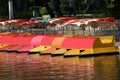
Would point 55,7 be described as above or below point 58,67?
above

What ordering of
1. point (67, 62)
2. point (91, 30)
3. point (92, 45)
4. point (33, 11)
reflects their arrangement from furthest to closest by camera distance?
point (33, 11) < point (91, 30) < point (92, 45) < point (67, 62)

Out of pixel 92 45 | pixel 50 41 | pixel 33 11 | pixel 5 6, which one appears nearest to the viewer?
pixel 92 45

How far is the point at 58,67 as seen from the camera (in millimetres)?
46875

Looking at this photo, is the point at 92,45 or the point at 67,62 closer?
the point at 67,62

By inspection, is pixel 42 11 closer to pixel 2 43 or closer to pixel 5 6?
pixel 5 6

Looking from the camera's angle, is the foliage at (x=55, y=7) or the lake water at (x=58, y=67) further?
the foliage at (x=55, y=7)

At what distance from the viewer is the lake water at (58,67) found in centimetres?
4056

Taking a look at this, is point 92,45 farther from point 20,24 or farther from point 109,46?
point 20,24

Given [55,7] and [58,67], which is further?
[55,7]

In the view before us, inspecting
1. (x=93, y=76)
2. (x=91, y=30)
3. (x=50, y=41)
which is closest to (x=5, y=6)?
(x=91, y=30)

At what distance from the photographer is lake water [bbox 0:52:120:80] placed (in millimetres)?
40562

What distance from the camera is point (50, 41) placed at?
61750 millimetres

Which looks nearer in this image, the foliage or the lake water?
the lake water

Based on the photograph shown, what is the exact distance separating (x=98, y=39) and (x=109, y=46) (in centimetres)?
161
